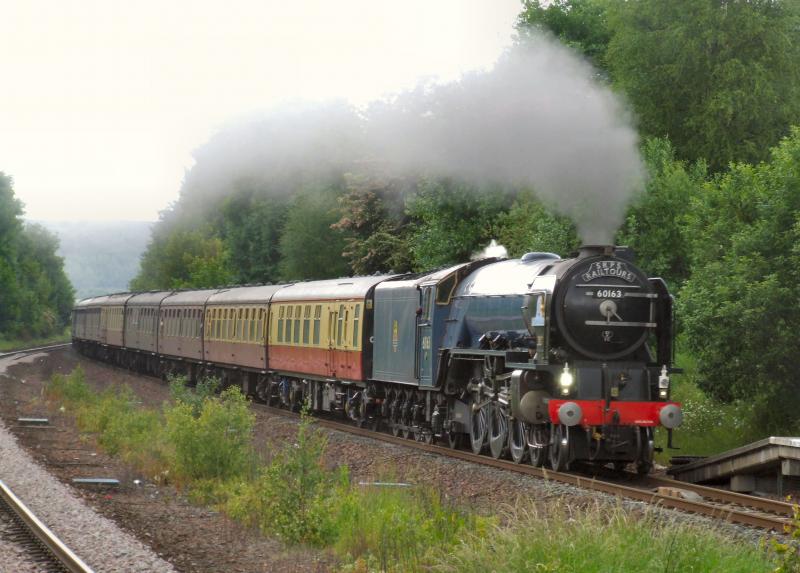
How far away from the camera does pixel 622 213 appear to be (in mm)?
17625

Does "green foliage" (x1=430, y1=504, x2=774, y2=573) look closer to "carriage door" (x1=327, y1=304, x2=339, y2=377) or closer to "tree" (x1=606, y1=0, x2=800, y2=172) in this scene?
"carriage door" (x1=327, y1=304, x2=339, y2=377)

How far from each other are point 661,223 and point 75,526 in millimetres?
→ 17383

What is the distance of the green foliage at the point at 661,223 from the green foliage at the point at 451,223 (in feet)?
30.4

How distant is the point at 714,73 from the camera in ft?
111

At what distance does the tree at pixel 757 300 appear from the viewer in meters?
17.5

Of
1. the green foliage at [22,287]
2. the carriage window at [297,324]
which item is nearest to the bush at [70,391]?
the carriage window at [297,324]

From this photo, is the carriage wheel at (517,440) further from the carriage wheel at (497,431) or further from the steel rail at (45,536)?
the steel rail at (45,536)

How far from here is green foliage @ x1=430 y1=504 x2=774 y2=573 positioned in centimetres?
761

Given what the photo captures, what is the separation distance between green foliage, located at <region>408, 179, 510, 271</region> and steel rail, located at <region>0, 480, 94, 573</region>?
23029 mm

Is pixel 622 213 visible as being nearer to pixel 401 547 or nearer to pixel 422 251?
pixel 401 547

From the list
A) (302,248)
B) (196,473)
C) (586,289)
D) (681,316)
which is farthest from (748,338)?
(302,248)

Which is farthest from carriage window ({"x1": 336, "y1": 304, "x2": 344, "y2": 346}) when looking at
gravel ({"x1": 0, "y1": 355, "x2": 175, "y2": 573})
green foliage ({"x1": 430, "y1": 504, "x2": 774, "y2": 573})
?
green foliage ({"x1": 430, "y1": 504, "x2": 774, "y2": 573})

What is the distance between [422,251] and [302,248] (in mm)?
28808

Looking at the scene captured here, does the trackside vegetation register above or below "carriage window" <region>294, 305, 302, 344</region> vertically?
below
